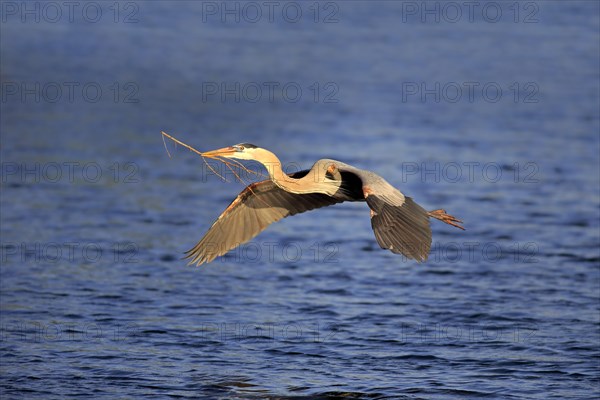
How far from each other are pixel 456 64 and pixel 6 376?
1711cm

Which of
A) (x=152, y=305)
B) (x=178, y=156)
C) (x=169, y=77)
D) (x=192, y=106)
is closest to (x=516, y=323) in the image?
(x=152, y=305)

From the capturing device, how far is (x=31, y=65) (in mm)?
24734

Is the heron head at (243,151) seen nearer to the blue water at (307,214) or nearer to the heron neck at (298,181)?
the heron neck at (298,181)

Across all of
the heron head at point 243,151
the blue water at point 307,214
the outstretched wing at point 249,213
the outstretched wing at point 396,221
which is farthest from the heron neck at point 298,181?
the blue water at point 307,214

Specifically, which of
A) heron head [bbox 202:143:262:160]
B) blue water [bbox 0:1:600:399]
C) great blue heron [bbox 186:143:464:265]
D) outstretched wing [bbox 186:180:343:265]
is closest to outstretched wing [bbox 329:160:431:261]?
great blue heron [bbox 186:143:464:265]

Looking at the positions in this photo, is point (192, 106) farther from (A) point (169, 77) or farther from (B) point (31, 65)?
(B) point (31, 65)

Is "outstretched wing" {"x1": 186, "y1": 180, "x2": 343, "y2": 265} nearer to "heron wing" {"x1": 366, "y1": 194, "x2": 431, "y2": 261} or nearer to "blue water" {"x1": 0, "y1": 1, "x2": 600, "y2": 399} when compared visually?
Result: "blue water" {"x1": 0, "y1": 1, "x2": 600, "y2": 399}

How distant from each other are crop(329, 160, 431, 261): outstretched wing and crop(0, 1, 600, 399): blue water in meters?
1.97

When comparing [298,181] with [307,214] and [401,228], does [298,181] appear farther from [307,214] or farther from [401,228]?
[307,214]

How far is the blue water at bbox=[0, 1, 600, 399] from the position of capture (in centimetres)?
1145

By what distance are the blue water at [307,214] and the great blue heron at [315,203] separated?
4.36 feet

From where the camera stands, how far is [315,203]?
11664 mm

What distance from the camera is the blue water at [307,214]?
11453 mm

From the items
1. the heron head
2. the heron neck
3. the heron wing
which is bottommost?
the heron wing
